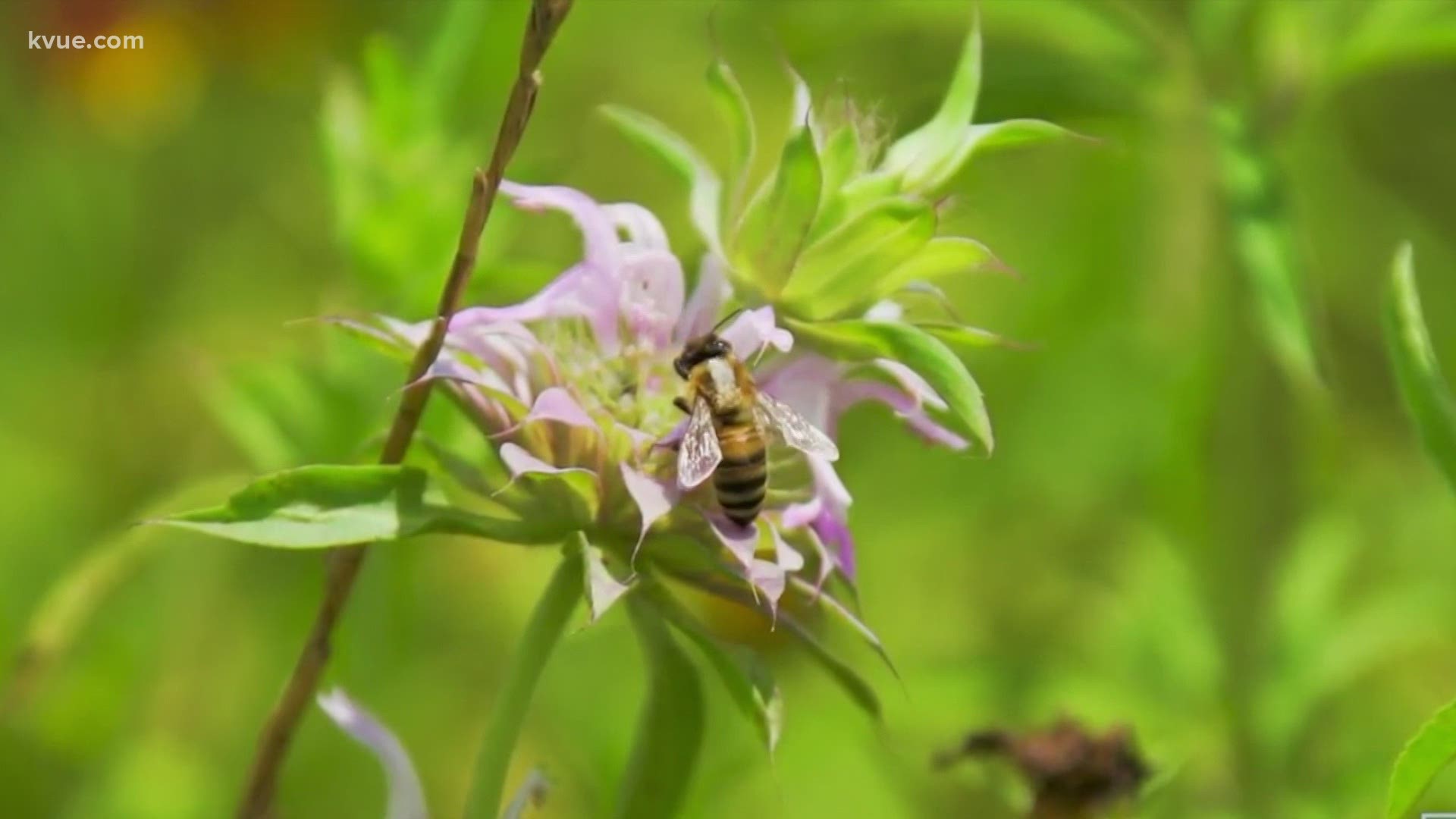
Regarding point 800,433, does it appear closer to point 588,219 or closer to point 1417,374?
point 588,219

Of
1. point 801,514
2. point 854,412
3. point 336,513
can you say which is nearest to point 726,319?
point 801,514

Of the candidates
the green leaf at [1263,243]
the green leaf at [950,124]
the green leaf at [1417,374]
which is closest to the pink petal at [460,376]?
the green leaf at [950,124]

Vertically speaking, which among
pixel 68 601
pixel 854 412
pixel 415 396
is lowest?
pixel 854 412

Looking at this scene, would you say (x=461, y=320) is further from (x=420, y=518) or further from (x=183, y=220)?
(x=183, y=220)

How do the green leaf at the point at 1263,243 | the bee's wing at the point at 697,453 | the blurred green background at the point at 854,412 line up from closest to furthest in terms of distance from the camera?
1. the bee's wing at the point at 697,453
2. the green leaf at the point at 1263,243
3. the blurred green background at the point at 854,412

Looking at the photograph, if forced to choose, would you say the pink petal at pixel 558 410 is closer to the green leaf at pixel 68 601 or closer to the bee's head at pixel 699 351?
the bee's head at pixel 699 351
